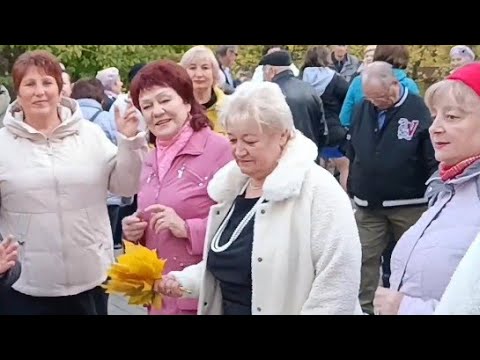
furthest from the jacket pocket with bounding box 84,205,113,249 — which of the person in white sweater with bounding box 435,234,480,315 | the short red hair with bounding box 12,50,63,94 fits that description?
the person in white sweater with bounding box 435,234,480,315

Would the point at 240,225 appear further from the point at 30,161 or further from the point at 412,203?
the point at 412,203

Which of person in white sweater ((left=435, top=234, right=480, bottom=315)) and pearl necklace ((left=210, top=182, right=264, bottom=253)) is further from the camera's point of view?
pearl necklace ((left=210, top=182, right=264, bottom=253))

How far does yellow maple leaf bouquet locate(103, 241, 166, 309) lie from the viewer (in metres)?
3.23

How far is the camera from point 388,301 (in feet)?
9.66

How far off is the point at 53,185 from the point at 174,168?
0.53 meters

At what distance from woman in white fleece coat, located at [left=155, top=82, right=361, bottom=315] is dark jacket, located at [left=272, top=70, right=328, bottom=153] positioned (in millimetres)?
3400

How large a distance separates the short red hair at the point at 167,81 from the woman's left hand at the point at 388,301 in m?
1.09

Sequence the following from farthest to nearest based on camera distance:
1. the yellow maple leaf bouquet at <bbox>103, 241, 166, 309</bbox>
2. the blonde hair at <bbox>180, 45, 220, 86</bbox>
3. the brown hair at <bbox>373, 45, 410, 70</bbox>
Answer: the brown hair at <bbox>373, 45, 410, 70</bbox> → the blonde hair at <bbox>180, 45, 220, 86</bbox> → the yellow maple leaf bouquet at <bbox>103, 241, 166, 309</bbox>

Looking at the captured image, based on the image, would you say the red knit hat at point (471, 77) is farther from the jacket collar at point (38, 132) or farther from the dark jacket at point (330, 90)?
the dark jacket at point (330, 90)

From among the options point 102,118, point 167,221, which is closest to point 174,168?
point 167,221

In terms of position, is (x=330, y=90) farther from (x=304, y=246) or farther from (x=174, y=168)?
(x=304, y=246)

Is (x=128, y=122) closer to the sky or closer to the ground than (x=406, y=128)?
closer to the sky

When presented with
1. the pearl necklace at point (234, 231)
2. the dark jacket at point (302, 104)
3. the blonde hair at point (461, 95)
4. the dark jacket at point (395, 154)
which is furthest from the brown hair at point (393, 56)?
the pearl necklace at point (234, 231)

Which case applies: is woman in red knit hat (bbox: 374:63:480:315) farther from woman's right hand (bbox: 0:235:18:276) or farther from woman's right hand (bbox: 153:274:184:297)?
woman's right hand (bbox: 0:235:18:276)
